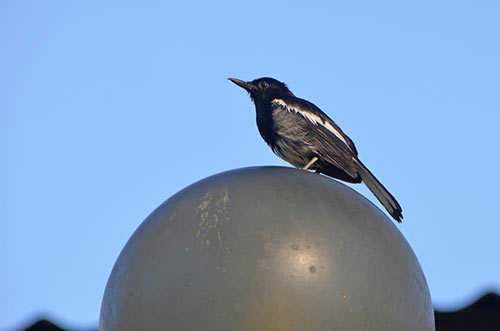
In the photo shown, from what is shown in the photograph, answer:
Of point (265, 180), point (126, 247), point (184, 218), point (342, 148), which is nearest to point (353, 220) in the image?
point (265, 180)

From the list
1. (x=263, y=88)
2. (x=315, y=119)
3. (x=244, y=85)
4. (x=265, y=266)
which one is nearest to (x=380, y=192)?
(x=315, y=119)

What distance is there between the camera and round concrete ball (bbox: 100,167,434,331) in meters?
3.17

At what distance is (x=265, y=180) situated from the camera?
143 inches

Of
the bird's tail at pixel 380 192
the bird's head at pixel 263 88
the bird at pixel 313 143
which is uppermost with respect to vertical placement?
the bird's head at pixel 263 88

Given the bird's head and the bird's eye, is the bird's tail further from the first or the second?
the bird's eye

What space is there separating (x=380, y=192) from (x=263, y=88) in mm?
1581

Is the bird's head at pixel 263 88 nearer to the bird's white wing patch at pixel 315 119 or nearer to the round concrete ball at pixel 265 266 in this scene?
the bird's white wing patch at pixel 315 119

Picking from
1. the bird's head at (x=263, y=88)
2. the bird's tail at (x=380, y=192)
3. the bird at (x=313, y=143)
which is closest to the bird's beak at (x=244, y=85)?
the bird's head at (x=263, y=88)

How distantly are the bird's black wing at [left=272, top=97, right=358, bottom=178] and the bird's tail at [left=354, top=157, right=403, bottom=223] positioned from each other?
0.11 m

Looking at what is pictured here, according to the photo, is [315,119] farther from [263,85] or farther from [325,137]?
[263,85]

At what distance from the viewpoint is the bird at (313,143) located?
562 centimetres

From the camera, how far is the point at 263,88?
6891 millimetres

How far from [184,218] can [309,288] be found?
0.62 m

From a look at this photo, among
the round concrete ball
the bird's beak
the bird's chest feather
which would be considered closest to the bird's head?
the bird's beak
